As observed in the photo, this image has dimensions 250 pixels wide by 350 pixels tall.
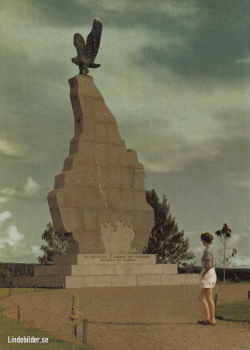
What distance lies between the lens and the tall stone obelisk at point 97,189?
2717 centimetres

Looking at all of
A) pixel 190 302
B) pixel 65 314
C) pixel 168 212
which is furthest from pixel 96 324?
pixel 168 212

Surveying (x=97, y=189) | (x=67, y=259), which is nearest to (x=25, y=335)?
(x=67, y=259)

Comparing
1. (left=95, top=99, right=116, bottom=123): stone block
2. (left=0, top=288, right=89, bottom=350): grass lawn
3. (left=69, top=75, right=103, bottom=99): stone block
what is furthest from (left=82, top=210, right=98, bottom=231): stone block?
(left=0, top=288, right=89, bottom=350): grass lawn

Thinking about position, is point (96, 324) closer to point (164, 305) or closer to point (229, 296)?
point (164, 305)

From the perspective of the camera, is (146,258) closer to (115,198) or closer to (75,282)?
(115,198)

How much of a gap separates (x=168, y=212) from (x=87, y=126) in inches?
843

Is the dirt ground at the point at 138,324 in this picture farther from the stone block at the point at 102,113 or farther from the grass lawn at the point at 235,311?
the stone block at the point at 102,113

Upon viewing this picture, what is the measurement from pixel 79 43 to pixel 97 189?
7807 millimetres

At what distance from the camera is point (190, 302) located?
16297 millimetres

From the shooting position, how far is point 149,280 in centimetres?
2691

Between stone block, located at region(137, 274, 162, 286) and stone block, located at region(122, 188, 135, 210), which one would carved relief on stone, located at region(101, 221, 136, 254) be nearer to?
stone block, located at region(122, 188, 135, 210)

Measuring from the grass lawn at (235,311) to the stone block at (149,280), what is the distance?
11048 mm

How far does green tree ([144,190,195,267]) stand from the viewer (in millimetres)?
47625

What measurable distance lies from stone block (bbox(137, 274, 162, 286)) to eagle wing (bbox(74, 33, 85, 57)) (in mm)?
11965
